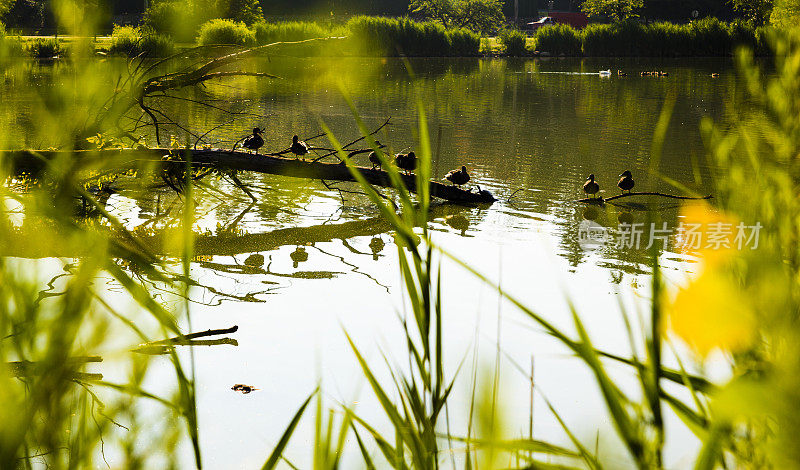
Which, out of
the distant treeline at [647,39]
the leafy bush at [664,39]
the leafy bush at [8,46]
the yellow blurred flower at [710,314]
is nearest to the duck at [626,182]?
the leafy bush at [8,46]

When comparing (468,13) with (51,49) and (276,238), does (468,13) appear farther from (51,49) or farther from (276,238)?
(51,49)

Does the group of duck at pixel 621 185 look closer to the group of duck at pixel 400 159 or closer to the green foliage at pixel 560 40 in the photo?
the group of duck at pixel 400 159

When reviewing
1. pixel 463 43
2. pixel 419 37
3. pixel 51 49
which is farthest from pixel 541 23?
pixel 51 49

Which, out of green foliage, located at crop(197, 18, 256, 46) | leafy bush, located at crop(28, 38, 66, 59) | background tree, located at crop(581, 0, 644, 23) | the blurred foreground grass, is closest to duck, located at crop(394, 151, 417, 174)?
green foliage, located at crop(197, 18, 256, 46)

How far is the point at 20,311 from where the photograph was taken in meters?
0.88

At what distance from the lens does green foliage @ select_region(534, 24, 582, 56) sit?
32.5m

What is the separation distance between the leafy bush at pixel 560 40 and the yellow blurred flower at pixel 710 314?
1309 inches

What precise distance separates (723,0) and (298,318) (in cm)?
5180

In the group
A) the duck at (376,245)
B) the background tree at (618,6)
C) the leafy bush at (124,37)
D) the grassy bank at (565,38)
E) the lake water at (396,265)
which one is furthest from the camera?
the background tree at (618,6)

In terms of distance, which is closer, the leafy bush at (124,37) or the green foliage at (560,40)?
the leafy bush at (124,37)

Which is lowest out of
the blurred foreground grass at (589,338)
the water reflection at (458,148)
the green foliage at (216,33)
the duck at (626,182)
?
the water reflection at (458,148)

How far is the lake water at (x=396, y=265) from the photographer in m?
2.58

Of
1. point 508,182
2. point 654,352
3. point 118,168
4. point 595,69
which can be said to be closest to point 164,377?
point 118,168

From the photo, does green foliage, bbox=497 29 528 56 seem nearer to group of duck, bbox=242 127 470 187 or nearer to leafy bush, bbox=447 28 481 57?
leafy bush, bbox=447 28 481 57
